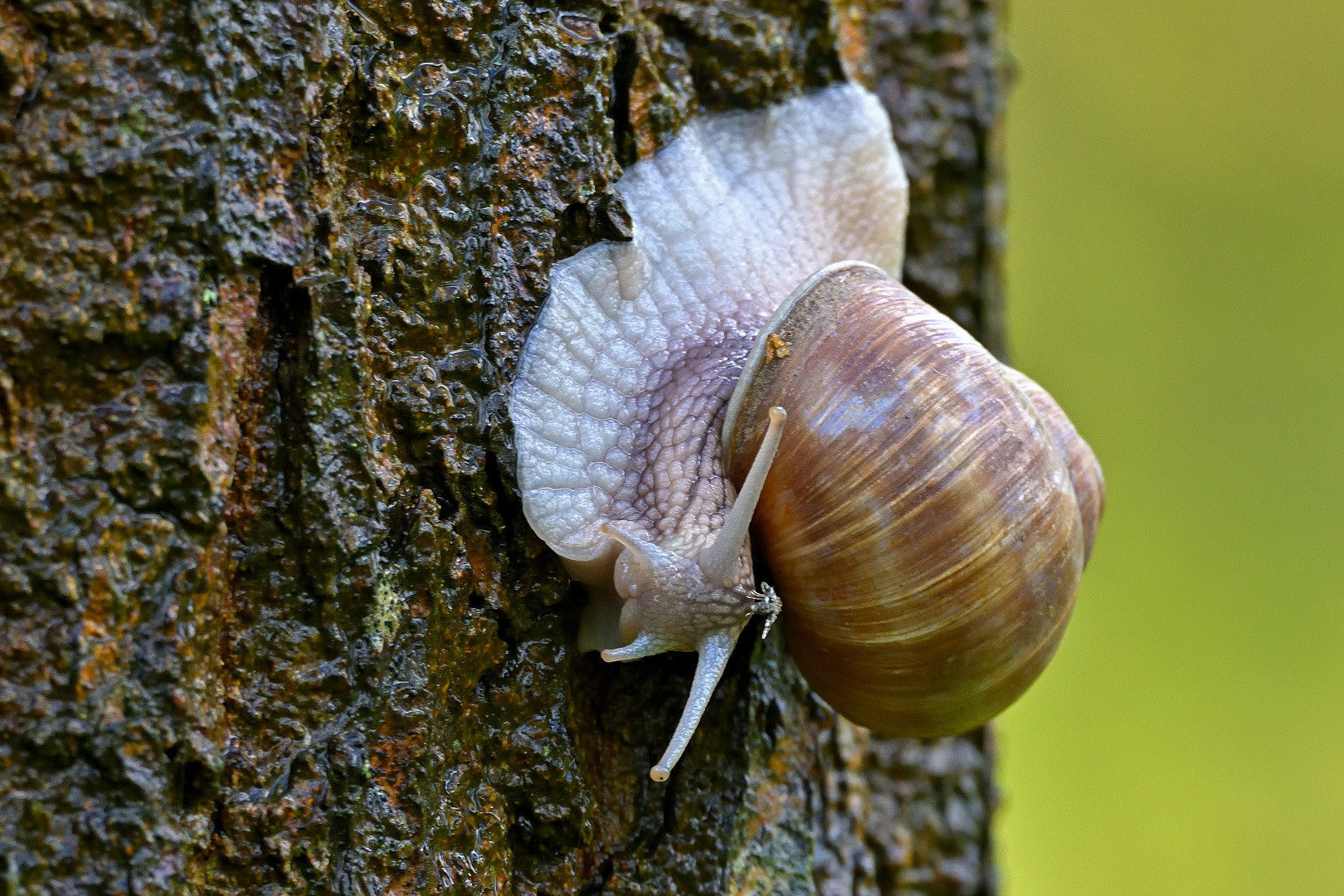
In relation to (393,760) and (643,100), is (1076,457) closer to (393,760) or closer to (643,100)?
(643,100)

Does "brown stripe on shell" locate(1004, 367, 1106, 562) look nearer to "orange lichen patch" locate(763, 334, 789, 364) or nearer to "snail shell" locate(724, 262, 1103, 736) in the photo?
"snail shell" locate(724, 262, 1103, 736)

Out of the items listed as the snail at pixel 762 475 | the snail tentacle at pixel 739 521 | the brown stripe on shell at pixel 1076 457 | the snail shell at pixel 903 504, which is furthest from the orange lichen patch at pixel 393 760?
the brown stripe on shell at pixel 1076 457

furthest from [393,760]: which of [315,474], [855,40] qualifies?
[855,40]

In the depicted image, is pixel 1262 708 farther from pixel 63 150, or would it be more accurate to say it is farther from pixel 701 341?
pixel 63 150

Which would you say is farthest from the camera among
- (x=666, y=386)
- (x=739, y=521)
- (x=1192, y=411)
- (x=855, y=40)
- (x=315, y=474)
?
(x=1192, y=411)

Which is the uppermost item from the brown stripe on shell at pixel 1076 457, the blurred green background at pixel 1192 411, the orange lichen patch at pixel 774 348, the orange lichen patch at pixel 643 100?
the orange lichen patch at pixel 643 100

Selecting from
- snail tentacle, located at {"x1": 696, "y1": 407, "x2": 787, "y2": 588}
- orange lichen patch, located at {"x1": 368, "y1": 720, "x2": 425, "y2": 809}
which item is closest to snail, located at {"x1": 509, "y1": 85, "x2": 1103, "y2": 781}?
snail tentacle, located at {"x1": 696, "y1": 407, "x2": 787, "y2": 588}

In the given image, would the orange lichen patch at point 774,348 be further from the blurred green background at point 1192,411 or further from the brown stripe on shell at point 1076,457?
the blurred green background at point 1192,411
